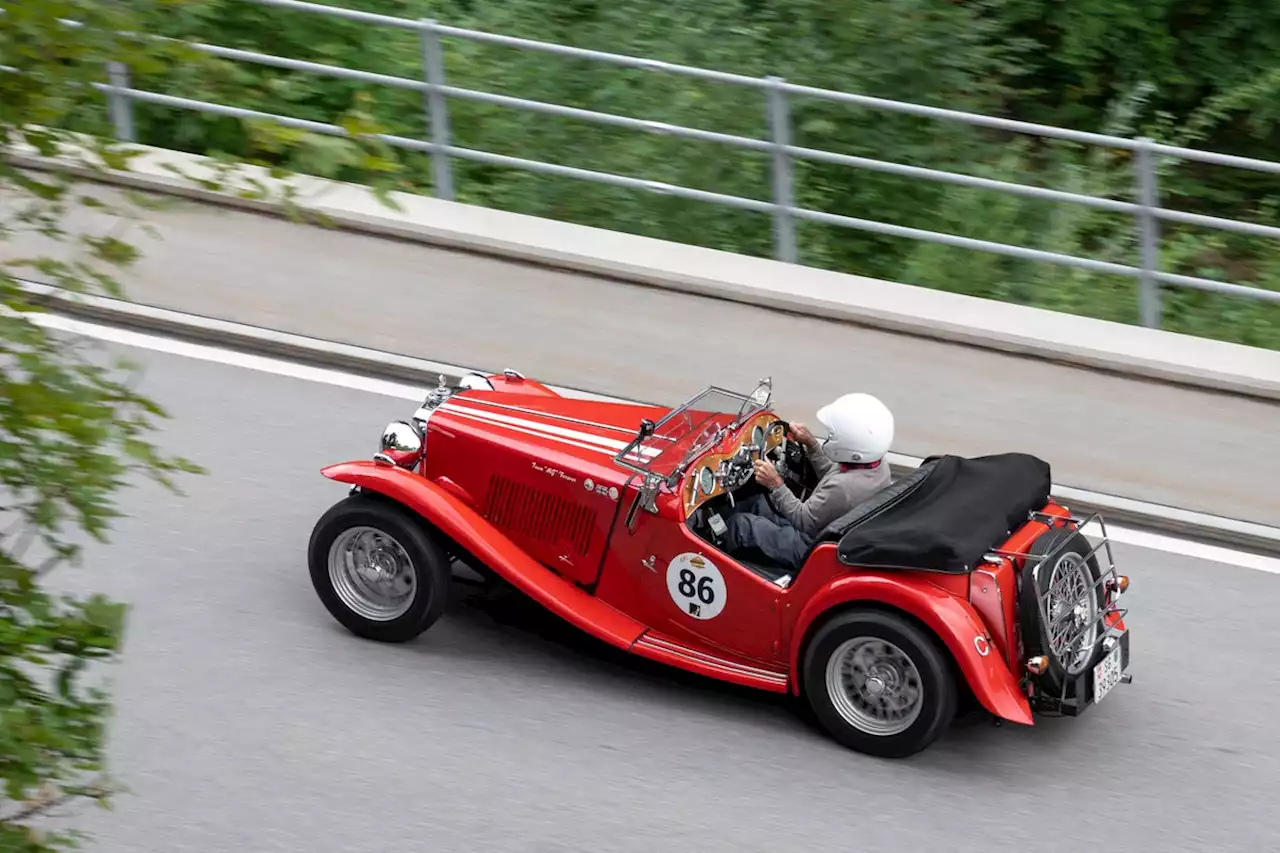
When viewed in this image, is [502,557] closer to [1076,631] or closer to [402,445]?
[402,445]

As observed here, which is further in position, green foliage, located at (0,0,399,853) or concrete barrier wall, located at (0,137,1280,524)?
concrete barrier wall, located at (0,137,1280,524)

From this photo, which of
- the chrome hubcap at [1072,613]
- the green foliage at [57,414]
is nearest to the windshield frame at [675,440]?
the chrome hubcap at [1072,613]

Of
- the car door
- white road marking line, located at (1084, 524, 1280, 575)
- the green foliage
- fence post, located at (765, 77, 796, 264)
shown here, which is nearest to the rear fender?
the car door

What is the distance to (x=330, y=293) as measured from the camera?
33.9 ft

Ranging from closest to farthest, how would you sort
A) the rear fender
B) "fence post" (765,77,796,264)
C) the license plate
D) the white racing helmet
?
the license plate, the white racing helmet, the rear fender, "fence post" (765,77,796,264)

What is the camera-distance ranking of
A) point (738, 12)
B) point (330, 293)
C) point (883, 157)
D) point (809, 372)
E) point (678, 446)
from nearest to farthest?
point (678, 446) → point (809, 372) → point (330, 293) → point (883, 157) → point (738, 12)

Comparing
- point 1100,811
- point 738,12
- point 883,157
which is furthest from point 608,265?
point 1100,811

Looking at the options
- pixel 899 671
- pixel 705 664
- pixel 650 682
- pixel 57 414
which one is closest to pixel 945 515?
pixel 899 671

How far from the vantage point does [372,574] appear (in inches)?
297

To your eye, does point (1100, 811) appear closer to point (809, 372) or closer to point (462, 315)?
point (809, 372)

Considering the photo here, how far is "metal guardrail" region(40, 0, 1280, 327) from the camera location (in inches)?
360

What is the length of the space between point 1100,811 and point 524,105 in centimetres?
542

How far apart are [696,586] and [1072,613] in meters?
1.50

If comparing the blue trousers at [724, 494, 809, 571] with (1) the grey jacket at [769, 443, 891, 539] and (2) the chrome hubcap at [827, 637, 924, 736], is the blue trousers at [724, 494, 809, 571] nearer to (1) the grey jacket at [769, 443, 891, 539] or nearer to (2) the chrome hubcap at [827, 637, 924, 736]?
(1) the grey jacket at [769, 443, 891, 539]
